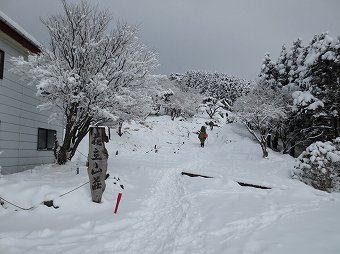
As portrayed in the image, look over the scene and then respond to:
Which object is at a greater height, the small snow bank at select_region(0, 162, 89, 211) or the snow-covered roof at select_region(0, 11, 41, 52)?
the snow-covered roof at select_region(0, 11, 41, 52)

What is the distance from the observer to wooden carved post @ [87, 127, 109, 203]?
7969 millimetres

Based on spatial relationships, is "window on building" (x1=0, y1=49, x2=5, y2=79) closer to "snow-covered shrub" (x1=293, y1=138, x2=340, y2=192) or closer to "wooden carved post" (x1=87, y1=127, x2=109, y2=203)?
"wooden carved post" (x1=87, y1=127, x2=109, y2=203)

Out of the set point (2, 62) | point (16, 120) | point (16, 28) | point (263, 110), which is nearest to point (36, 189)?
point (16, 120)

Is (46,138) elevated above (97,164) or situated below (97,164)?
above

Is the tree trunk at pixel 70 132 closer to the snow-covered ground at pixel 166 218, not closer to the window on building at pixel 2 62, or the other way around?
the snow-covered ground at pixel 166 218

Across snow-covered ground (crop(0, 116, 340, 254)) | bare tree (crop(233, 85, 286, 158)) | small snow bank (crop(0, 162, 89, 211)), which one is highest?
bare tree (crop(233, 85, 286, 158))

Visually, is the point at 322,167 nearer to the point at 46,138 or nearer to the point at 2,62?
the point at 46,138

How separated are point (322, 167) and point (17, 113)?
12.8m

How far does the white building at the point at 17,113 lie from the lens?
10.3m

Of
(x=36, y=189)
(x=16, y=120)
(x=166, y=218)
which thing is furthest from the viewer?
(x=16, y=120)

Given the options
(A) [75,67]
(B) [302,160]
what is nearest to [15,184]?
(A) [75,67]

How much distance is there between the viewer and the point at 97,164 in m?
8.17

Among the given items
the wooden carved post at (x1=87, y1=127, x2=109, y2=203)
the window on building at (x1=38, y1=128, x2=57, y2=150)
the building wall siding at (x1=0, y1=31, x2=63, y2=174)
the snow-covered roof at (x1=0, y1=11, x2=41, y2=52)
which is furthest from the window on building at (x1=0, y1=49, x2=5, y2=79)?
the wooden carved post at (x1=87, y1=127, x2=109, y2=203)

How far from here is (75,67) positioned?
1102 centimetres
